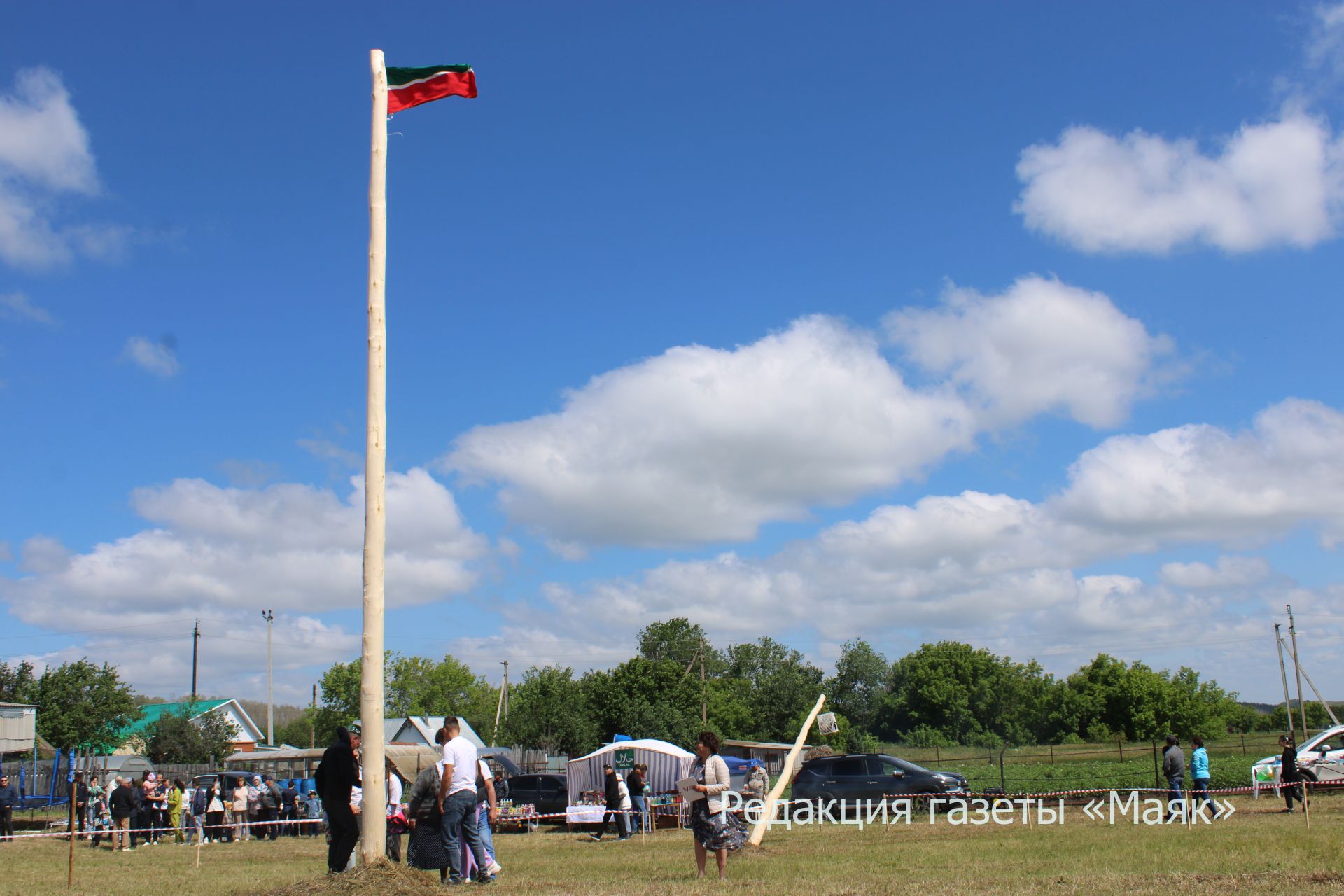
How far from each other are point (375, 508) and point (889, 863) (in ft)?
23.6

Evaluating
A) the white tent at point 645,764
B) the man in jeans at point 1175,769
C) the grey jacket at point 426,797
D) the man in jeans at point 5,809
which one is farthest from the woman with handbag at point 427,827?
the man in jeans at point 5,809

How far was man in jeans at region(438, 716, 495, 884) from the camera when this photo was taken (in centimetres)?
975

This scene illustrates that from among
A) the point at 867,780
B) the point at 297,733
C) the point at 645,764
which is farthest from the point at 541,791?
the point at 297,733

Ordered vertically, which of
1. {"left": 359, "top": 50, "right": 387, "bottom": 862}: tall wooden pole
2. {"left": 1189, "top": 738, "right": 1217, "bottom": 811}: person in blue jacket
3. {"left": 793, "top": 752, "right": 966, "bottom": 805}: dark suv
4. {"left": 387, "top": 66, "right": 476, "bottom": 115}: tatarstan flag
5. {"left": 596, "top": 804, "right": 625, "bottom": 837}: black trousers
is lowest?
{"left": 596, "top": 804, "right": 625, "bottom": 837}: black trousers

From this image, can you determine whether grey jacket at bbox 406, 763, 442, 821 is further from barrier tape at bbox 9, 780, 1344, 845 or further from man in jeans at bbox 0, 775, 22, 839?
man in jeans at bbox 0, 775, 22, 839

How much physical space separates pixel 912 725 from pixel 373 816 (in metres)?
101

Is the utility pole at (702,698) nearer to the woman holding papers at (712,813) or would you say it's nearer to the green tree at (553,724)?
the green tree at (553,724)

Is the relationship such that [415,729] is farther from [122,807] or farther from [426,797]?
[426,797]

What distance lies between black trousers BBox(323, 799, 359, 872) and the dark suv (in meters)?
14.6

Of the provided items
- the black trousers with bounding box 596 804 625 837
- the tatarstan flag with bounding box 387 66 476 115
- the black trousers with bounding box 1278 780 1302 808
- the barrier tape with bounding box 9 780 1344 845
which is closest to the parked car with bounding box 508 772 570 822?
the barrier tape with bounding box 9 780 1344 845

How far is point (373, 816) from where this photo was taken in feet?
28.8

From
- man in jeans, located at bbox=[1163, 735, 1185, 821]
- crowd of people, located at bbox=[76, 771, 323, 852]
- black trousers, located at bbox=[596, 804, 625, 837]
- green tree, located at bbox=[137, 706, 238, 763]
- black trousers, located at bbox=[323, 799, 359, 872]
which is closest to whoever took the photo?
black trousers, located at bbox=[323, 799, 359, 872]

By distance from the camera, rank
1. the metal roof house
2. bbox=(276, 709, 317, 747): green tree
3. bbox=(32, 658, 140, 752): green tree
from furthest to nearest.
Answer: bbox=(276, 709, 317, 747): green tree < the metal roof house < bbox=(32, 658, 140, 752): green tree

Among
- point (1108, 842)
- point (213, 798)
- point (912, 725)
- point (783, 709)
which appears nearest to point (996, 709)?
point (912, 725)
